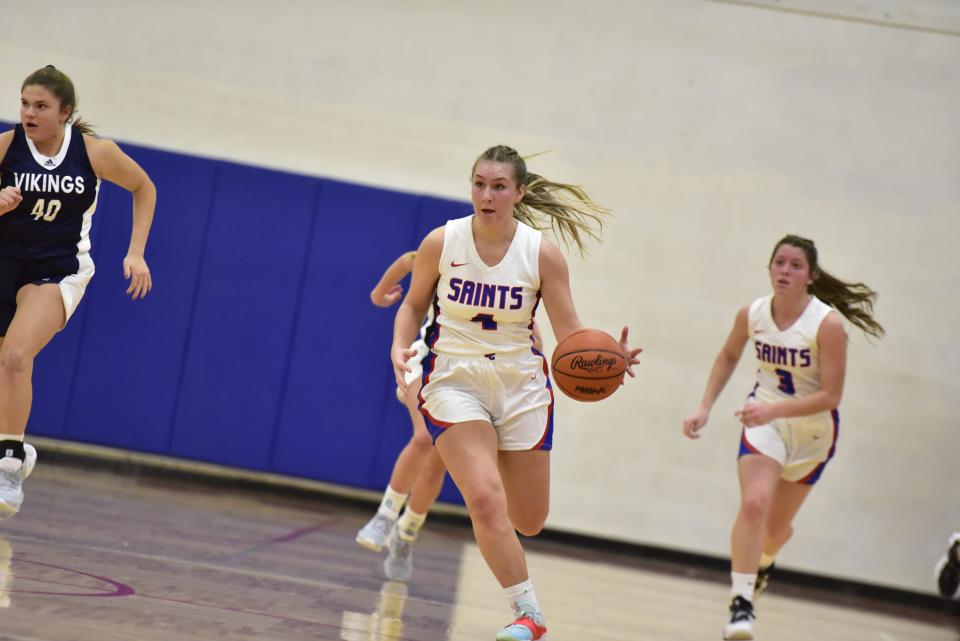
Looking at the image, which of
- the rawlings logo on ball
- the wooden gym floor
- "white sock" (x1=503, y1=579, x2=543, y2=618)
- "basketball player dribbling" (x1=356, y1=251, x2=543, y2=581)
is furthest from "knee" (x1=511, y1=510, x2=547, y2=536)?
"basketball player dribbling" (x1=356, y1=251, x2=543, y2=581)

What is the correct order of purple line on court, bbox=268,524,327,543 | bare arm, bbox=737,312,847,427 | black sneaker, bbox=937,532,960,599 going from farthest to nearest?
black sneaker, bbox=937,532,960,599, purple line on court, bbox=268,524,327,543, bare arm, bbox=737,312,847,427

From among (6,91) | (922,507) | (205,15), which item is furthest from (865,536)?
(6,91)

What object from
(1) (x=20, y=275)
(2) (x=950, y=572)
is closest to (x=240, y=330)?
(1) (x=20, y=275)

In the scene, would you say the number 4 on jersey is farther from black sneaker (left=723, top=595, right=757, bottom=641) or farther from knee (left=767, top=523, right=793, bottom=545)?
knee (left=767, top=523, right=793, bottom=545)

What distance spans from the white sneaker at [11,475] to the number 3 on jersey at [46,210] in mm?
861

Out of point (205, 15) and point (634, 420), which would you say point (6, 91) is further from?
point (634, 420)

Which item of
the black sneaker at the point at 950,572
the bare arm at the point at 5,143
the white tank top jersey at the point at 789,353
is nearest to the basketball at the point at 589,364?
the white tank top jersey at the point at 789,353

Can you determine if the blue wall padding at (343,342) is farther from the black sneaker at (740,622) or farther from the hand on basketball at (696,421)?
the black sneaker at (740,622)

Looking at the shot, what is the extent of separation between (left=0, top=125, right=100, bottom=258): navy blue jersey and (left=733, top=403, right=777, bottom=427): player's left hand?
2836 mm

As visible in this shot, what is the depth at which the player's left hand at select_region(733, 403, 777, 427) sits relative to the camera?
4.66 m

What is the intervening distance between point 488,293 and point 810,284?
2.13m

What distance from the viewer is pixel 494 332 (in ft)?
12.3

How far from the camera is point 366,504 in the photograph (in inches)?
313

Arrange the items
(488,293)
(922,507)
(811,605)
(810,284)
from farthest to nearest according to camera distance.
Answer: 1. (922,507)
2. (811,605)
3. (810,284)
4. (488,293)
